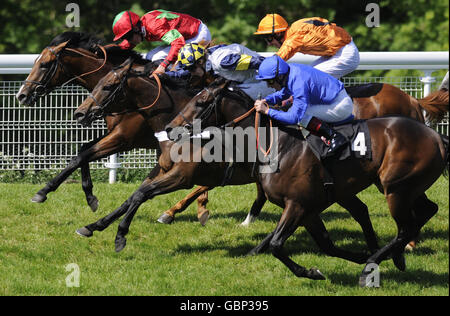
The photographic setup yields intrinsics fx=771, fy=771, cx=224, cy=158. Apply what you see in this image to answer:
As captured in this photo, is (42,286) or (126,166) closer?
(42,286)

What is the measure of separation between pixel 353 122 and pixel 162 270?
1926 mm

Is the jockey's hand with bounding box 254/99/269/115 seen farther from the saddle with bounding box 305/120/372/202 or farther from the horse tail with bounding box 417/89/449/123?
the horse tail with bounding box 417/89/449/123

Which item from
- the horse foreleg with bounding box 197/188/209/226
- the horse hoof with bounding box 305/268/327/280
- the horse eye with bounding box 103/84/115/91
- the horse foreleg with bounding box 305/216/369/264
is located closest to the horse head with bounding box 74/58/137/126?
the horse eye with bounding box 103/84/115/91

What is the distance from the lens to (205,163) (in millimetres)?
6164

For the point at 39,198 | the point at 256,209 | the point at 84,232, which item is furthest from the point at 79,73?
the point at 256,209

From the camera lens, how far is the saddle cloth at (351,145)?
569cm

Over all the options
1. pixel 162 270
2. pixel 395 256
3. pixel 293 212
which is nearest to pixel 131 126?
pixel 162 270

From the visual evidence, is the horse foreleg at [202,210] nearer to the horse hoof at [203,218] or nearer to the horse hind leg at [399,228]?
the horse hoof at [203,218]

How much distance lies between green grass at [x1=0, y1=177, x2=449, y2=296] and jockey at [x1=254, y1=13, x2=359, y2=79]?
1.62 metres

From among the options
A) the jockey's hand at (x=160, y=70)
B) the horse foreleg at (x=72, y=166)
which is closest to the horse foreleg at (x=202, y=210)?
the horse foreleg at (x=72, y=166)

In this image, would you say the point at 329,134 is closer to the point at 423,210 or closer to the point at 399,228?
the point at 399,228

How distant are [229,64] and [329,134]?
1.15 m

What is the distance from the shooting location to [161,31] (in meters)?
7.52

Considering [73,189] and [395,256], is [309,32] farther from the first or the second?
[73,189]
